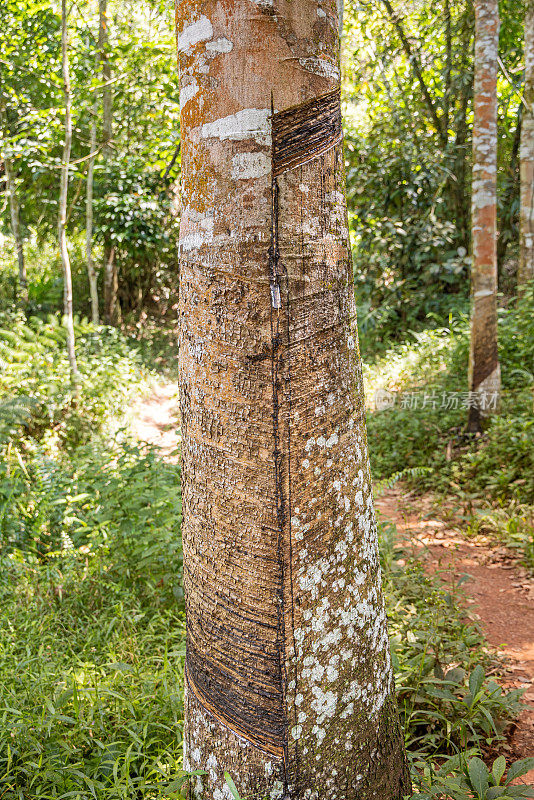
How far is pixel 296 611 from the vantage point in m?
1.33

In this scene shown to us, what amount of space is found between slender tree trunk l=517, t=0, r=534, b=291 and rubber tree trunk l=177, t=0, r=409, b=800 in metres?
6.37

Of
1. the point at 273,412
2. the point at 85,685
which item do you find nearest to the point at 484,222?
the point at 273,412

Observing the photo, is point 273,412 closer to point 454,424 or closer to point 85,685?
point 85,685

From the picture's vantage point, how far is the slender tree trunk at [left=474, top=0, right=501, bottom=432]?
514cm

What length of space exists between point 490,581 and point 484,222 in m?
3.44

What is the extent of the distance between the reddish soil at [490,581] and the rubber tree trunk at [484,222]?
1.30 metres

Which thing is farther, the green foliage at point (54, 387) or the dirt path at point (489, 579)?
the green foliage at point (54, 387)

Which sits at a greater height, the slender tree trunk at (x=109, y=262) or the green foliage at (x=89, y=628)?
the slender tree trunk at (x=109, y=262)

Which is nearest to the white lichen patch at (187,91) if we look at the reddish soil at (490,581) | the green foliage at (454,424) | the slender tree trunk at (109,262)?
the reddish soil at (490,581)

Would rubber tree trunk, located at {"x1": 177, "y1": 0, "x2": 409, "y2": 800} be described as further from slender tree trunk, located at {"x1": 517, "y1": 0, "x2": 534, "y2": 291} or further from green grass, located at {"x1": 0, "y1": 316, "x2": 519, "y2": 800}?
slender tree trunk, located at {"x1": 517, "y1": 0, "x2": 534, "y2": 291}

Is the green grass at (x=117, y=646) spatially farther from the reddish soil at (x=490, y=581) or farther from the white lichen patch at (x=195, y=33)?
the white lichen patch at (x=195, y=33)

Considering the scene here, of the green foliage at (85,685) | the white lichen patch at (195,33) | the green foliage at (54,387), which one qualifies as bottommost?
the green foliage at (85,685)

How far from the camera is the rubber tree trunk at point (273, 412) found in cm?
124

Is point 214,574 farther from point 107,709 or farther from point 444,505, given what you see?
point 444,505
